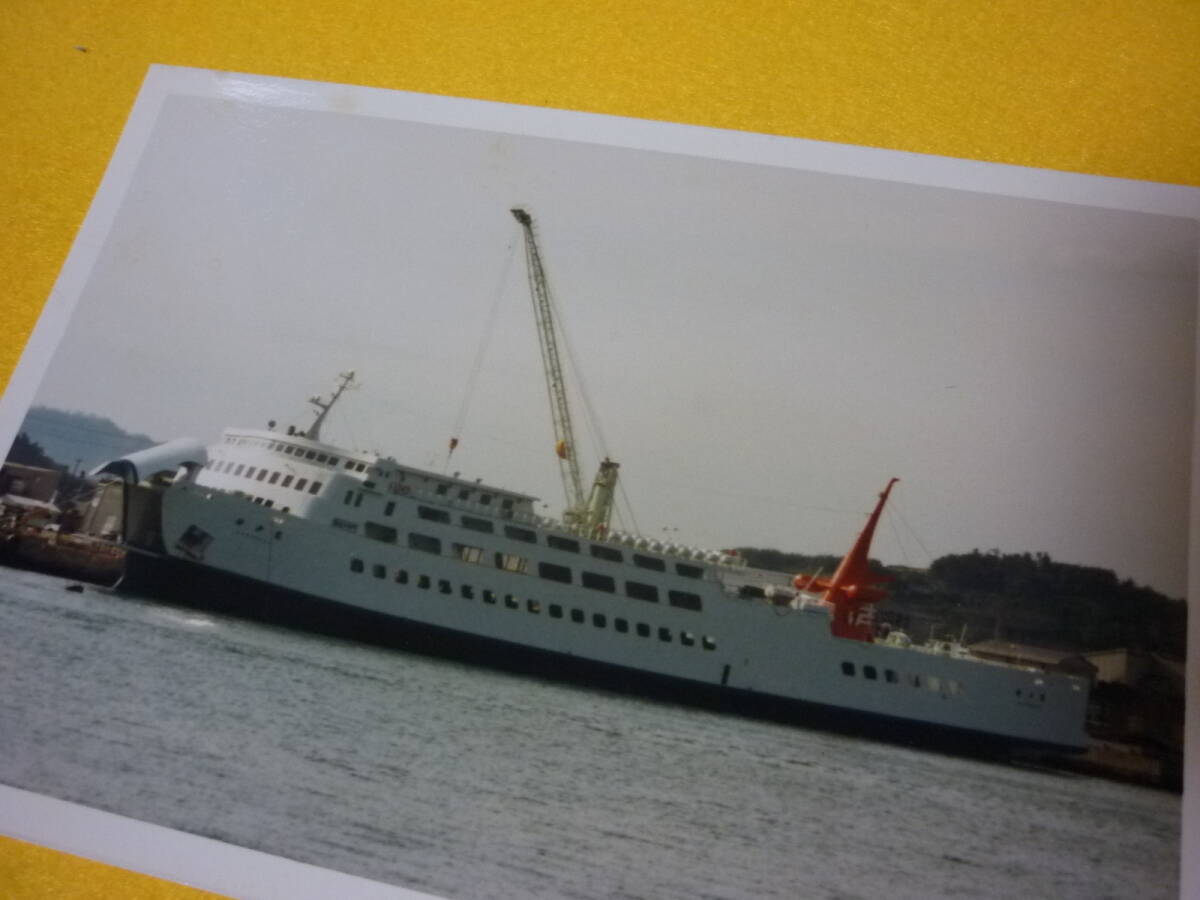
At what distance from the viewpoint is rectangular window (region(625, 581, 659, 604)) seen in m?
3.99

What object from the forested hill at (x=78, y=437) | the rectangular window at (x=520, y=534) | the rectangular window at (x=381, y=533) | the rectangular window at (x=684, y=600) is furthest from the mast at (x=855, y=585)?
the forested hill at (x=78, y=437)

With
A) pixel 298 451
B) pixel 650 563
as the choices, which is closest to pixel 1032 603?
pixel 650 563

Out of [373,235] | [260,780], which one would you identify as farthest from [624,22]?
[260,780]

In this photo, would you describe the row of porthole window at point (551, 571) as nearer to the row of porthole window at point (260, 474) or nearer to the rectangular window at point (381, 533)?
the rectangular window at point (381, 533)

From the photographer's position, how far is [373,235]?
3.42 meters

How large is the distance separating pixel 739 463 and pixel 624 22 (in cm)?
162

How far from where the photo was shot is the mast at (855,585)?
2871 millimetres

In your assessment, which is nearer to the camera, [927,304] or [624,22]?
[927,304]

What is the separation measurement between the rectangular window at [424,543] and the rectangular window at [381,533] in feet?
0.24

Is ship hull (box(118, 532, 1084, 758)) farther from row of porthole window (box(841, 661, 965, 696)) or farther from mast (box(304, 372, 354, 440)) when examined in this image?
mast (box(304, 372, 354, 440))

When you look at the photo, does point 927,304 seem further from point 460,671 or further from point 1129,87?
point 460,671

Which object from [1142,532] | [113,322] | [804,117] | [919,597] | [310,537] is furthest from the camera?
[310,537]

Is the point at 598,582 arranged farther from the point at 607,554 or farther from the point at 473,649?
the point at 473,649

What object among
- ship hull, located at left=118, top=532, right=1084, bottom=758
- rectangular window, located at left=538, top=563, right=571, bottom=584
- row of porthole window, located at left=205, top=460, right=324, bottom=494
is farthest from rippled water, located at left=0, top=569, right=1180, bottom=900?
rectangular window, located at left=538, top=563, right=571, bottom=584
